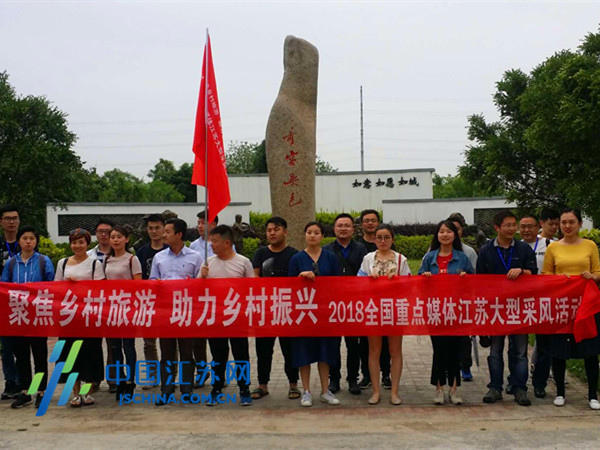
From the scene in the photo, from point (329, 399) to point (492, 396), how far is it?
1.41 meters

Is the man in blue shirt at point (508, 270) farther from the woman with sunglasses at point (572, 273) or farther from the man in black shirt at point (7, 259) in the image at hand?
the man in black shirt at point (7, 259)

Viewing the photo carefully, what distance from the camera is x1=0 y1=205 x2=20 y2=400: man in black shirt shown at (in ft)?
20.1

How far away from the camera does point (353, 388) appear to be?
6156 millimetres

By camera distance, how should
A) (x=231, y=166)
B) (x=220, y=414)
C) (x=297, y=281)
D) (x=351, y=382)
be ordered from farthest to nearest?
(x=231, y=166)
(x=351, y=382)
(x=297, y=281)
(x=220, y=414)

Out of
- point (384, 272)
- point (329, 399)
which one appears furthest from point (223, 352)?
point (384, 272)

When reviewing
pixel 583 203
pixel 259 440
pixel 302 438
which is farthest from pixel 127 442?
pixel 583 203

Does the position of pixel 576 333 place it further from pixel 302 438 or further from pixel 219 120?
Result: pixel 219 120

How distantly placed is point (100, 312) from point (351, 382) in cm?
240

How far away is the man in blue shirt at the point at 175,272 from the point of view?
5.87 m

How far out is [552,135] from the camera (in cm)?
1462

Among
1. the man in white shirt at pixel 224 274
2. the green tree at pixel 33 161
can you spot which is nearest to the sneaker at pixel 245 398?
the man in white shirt at pixel 224 274

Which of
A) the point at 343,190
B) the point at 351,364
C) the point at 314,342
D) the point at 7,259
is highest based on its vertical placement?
the point at 343,190

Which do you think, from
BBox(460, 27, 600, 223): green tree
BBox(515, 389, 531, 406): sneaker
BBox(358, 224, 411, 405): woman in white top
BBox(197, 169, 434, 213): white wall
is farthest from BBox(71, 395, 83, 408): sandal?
BBox(197, 169, 434, 213): white wall

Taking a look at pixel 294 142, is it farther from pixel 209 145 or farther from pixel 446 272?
pixel 446 272
